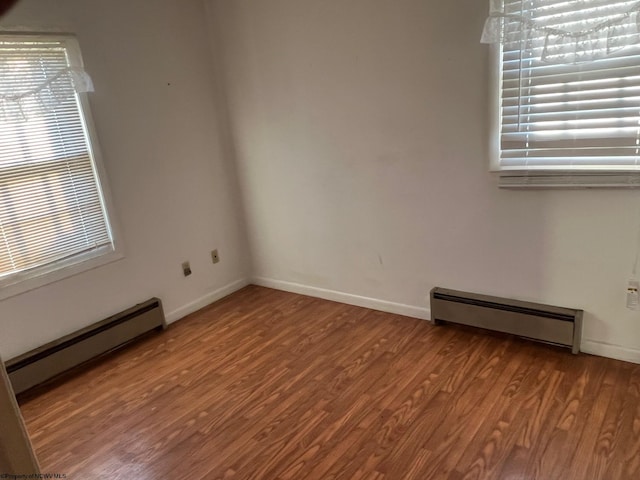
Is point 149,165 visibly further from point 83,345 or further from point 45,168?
point 83,345

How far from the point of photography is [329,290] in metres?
3.50

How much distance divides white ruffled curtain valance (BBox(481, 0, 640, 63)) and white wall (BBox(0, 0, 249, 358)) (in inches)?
81.1

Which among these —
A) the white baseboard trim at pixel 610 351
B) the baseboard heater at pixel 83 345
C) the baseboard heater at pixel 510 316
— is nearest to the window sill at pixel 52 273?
the baseboard heater at pixel 83 345

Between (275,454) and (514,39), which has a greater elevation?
(514,39)

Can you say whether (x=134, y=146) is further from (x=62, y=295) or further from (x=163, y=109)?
(x=62, y=295)

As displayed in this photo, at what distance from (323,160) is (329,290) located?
96cm

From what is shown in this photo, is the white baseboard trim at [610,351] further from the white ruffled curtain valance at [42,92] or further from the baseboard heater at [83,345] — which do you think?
the white ruffled curtain valance at [42,92]

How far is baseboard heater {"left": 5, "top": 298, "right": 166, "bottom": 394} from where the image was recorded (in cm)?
262

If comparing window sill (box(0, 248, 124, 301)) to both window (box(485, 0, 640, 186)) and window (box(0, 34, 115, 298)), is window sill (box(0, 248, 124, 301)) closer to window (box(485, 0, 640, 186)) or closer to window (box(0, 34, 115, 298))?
window (box(0, 34, 115, 298))

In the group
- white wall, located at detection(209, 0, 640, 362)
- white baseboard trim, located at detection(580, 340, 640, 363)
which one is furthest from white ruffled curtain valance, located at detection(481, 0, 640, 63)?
white baseboard trim, located at detection(580, 340, 640, 363)

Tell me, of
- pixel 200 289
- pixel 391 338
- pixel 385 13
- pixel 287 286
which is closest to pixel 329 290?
pixel 287 286

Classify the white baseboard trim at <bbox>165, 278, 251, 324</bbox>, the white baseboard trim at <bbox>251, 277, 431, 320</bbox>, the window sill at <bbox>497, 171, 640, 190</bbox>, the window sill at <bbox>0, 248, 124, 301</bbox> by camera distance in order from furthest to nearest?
the white baseboard trim at <bbox>165, 278, 251, 324</bbox>, the white baseboard trim at <bbox>251, 277, 431, 320</bbox>, the window sill at <bbox>0, 248, 124, 301</bbox>, the window sill at <bbox>497, 171, 640, 190</bbox>

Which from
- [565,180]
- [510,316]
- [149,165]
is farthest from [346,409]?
[149,165]

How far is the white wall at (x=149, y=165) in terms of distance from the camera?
275 centimetres
